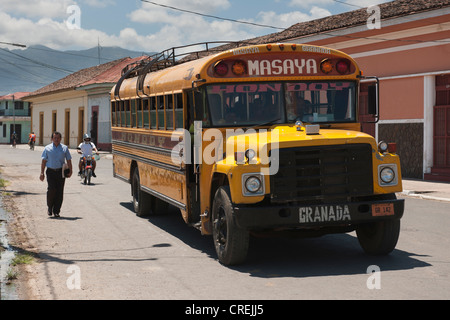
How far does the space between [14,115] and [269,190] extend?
309 feet

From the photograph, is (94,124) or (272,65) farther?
(94,124)

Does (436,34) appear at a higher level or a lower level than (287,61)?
higher

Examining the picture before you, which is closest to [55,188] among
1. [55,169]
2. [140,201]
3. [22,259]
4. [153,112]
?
[55,169]

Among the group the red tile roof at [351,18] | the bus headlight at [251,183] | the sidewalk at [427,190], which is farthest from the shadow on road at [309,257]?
the red tile roof at [351,18]

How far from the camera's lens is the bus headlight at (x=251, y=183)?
24.4 feet

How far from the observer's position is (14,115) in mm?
96250

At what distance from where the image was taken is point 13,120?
96.4 m

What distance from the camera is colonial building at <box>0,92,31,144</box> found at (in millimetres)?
96688

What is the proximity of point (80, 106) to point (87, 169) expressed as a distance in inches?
1389

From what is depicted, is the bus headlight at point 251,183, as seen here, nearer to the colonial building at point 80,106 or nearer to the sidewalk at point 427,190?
the sidewalk at point 427,190

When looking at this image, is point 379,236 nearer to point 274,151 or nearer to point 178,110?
point 274,151

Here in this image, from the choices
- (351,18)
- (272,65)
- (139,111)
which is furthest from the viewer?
(351,18)
